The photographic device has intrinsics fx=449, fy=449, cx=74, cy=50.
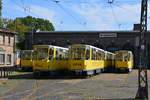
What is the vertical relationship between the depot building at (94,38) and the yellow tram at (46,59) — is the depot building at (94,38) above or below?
above

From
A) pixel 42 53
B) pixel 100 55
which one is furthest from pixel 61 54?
pixel 100 55

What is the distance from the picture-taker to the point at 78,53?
4159 centimetres

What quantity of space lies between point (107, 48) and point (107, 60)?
25273 millimetres

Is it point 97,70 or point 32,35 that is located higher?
point 32,35

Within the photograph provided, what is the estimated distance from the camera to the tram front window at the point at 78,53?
41188 mm

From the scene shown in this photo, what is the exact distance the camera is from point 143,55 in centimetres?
2164

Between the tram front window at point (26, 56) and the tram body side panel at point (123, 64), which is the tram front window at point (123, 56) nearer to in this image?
the tram body side panel at point (123, 64)

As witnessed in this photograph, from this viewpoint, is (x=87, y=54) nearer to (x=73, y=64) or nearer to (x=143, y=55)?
(x=73, y=64)

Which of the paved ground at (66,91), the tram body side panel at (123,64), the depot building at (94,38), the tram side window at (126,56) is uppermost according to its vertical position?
the depot building at (94,38)

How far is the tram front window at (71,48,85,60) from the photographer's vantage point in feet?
135

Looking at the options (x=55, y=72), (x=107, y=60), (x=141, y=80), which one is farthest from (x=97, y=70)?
(x=141, y=80)

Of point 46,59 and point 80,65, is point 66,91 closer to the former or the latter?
point 80,65

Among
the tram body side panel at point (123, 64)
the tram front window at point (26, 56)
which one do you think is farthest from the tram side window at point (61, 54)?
the tram front window at point (26, 56)

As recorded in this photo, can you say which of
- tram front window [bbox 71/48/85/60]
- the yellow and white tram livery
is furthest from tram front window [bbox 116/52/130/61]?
tram front window [bbox 71/48/85/60]
